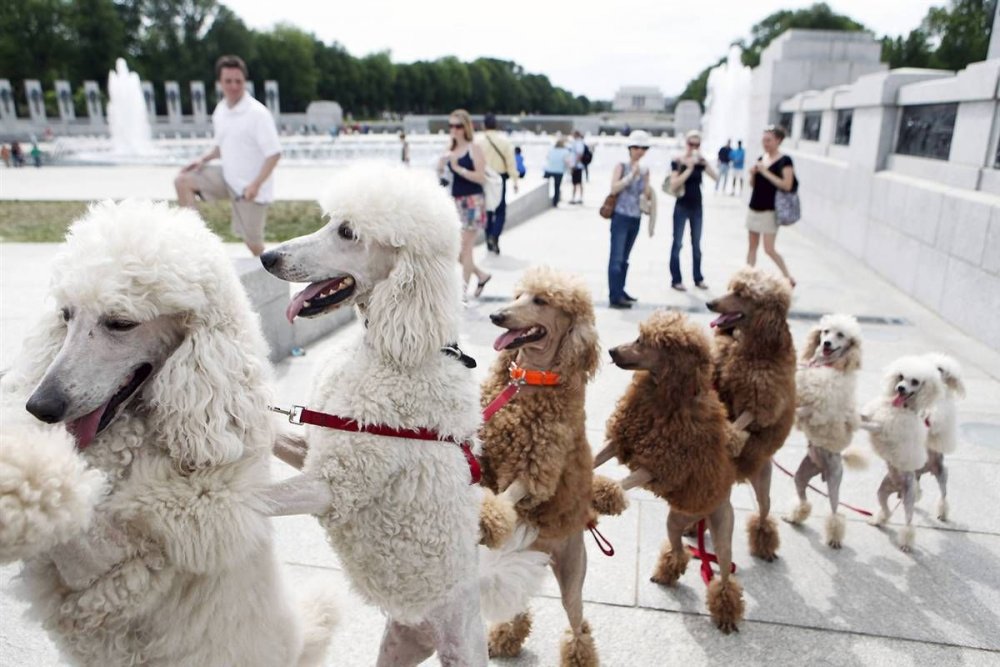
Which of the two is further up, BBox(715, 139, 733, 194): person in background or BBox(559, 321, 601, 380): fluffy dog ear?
BBox(715, 139, 733, 194): person in background

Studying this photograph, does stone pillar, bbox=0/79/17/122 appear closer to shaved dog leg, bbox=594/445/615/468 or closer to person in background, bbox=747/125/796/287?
person in background, bbox=747/125/796/287

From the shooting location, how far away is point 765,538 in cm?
356

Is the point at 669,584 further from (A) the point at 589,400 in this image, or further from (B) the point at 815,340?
(A) the point at 589,400

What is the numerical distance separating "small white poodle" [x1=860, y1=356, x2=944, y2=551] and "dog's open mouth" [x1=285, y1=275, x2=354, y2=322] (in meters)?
3.04

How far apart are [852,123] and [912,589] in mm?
10157

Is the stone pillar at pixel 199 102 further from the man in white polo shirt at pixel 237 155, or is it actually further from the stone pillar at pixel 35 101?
the man in white polo shirt at pixel 237 155

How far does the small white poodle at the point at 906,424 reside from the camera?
3.58 meters

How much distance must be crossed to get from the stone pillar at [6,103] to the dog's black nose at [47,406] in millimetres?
68234

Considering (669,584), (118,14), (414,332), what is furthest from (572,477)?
(118,14)

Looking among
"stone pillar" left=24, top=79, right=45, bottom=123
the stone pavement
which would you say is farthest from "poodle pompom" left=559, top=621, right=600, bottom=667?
"stone pillar" left=24, top=79, right=45, bottom=123

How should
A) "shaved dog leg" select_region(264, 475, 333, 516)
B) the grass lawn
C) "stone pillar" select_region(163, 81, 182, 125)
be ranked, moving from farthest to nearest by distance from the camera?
"stone pillar" select_region(163, 81, 182, 125), the grass lawn, "shaved dog leg" select_region(264, 475, 333, 516)

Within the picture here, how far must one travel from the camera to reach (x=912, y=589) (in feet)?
10.8

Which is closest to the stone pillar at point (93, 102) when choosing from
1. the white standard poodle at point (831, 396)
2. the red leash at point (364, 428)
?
the white standard poodle at point (831, 396)

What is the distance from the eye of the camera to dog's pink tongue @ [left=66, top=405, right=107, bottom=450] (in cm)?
140
